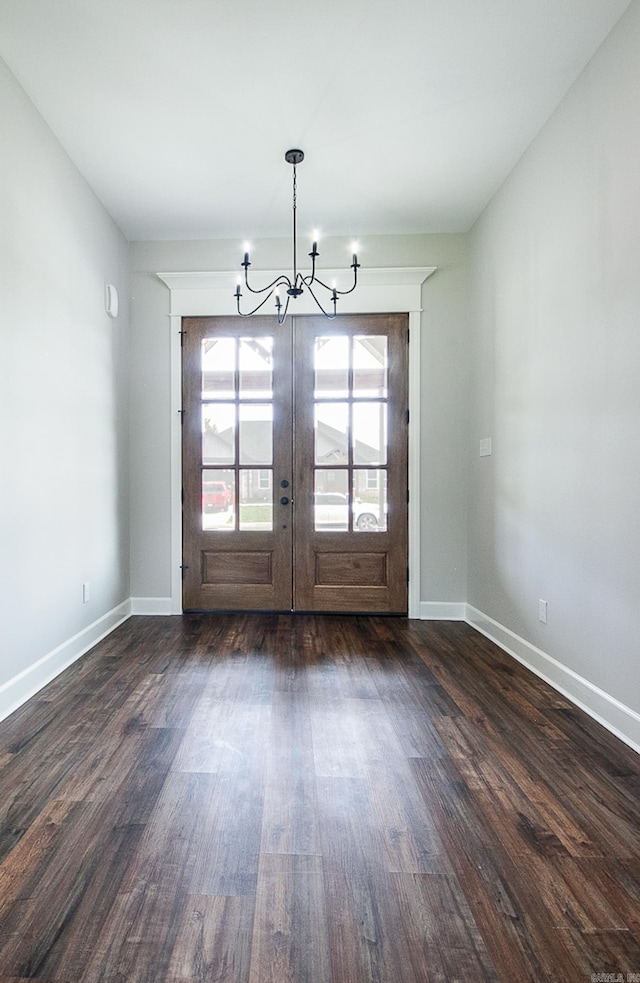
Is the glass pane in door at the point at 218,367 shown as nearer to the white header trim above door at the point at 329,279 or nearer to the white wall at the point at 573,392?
the white header trim above door at the point at 329,279

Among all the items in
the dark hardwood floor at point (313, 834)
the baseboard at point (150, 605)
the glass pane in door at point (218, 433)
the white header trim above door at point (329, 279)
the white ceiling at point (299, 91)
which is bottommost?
the dark hardwood floor at point (313, 834)

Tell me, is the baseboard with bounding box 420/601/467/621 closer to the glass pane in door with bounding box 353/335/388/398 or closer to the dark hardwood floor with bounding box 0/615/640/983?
the dark hardwood floor with bounding box 0/615/640/983

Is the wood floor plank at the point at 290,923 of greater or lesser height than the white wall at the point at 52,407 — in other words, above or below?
below

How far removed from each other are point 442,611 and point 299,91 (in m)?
3.35

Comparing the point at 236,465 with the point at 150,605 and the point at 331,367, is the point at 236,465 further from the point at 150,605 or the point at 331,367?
the point at 150,605

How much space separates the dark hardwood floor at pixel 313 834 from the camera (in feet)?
3.39

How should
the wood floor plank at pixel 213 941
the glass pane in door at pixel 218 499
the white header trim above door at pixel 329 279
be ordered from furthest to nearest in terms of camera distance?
the glass pane in door at pixel 218 499
the white header trim above door at pixel 329 279
the wood floor plank at pixel 213 941

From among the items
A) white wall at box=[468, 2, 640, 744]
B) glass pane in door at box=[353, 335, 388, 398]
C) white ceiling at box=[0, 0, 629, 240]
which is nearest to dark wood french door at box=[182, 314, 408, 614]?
glass pane in door at box=[353, 335, 388, 398]

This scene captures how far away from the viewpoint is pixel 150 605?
3.75m

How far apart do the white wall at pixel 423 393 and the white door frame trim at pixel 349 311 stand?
0.06 meters

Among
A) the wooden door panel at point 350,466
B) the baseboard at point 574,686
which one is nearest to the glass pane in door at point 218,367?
the wooden door panel at point 350,466

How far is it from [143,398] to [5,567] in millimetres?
1894

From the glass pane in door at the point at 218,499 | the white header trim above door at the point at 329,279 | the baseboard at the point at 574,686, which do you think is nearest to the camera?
the baseboard at the point at 574,686

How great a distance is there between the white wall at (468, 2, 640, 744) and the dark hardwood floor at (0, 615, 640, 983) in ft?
1.30
